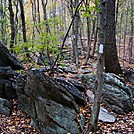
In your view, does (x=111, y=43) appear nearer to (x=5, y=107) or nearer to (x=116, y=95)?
(x=116, y=95)

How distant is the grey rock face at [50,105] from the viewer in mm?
4836

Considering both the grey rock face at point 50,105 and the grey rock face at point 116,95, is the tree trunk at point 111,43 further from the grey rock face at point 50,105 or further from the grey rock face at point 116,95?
the grey rock face at point 50,105

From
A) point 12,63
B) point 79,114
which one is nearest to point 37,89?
point 79,114

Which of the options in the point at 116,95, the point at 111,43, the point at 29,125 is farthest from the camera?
the point at 111,43

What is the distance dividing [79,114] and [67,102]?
413 millimetres

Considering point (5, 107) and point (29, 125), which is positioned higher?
point (5, 107)

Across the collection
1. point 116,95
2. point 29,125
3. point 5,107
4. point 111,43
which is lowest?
point 29,125

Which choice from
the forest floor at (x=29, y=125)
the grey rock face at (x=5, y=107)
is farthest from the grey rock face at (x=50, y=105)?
the grey rock face at (x=5, y=107)

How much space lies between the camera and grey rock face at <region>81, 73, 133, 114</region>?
578cm

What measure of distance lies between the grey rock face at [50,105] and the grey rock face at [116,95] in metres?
1.20

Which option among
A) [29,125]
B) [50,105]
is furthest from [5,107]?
[50,105]

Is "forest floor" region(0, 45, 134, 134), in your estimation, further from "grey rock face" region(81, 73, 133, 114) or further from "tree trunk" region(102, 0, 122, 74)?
"tree trunk" region(102, 0, 122, 74)

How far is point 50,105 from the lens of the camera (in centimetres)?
507

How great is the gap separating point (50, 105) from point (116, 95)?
1986mm
